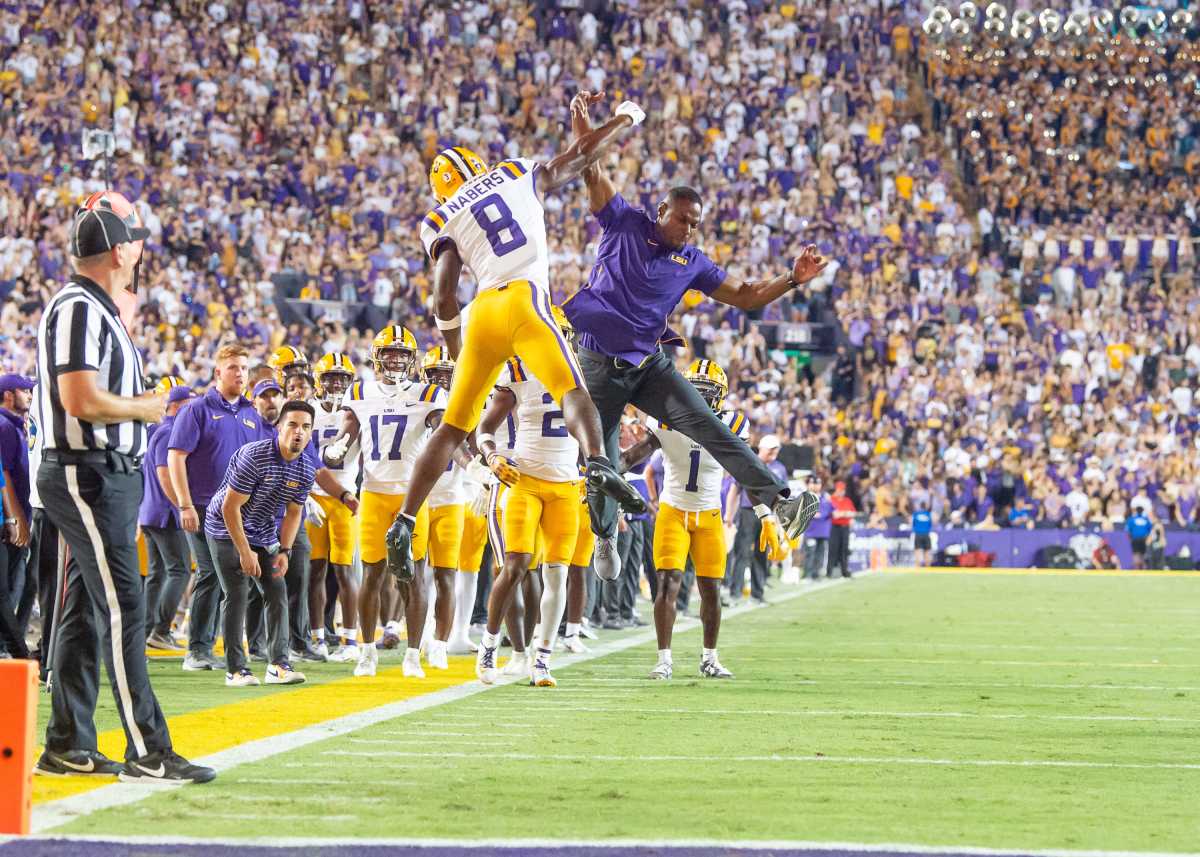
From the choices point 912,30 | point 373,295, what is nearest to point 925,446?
point 373,295

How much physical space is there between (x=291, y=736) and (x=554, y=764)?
1.42m

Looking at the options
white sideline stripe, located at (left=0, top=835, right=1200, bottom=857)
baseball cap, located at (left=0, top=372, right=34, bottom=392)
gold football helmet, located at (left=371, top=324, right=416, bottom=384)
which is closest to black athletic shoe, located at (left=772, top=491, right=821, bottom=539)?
gold football helmet, located at (left=371, top=324, right=416, bottom=384)

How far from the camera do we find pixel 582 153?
839 centimetres

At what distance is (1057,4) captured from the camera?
141ft

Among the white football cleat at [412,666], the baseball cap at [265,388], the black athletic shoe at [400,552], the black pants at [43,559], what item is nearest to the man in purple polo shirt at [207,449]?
the baseball cap at [265,388]

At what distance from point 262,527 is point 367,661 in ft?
3.58

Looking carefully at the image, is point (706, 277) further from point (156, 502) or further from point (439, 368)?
point (156, 502)

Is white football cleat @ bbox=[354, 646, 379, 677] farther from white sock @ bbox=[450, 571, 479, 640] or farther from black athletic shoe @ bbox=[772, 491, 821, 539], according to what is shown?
black athletic shoe @ bbox=[772, 491, 821, 539]

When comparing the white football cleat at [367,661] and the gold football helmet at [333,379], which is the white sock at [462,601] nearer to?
the white football cleat at [367,661]

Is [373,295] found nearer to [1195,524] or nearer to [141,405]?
[1195,524]

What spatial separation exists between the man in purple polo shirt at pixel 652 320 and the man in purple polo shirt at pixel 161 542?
3844mm

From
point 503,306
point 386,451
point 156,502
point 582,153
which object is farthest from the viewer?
point 156,502

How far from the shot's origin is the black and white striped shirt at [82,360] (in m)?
5.69

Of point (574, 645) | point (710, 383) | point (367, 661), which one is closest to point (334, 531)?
point (367, 661)
